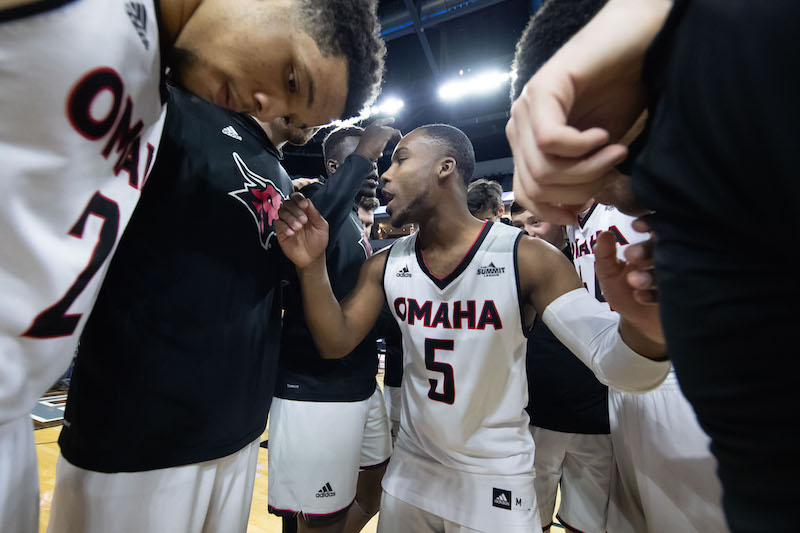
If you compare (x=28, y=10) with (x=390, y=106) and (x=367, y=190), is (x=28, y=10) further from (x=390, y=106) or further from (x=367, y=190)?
(x=390, y=106)

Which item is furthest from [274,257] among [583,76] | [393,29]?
[393,29]

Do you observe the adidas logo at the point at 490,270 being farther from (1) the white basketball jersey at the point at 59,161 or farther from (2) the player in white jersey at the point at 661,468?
(1) the white basketball jersey at the point at 59,161

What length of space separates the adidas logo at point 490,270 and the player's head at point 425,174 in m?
0.50

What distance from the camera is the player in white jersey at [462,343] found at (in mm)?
1470

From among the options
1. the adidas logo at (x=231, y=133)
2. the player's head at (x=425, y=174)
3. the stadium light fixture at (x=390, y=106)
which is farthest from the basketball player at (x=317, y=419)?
the stadium light fixture at (x=390, y=106)

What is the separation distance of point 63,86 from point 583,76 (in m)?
0.82

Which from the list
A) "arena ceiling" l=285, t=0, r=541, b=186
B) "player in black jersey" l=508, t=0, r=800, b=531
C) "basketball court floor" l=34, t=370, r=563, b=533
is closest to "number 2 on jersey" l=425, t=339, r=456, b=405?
"player in black jersey" l=508, t=0, r=800, b=531

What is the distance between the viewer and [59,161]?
27.0 inches

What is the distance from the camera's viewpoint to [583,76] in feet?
1.55

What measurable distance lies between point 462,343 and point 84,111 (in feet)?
4.59

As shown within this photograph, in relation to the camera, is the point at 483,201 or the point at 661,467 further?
the point at 483,201

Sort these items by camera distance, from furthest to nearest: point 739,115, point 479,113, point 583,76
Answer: point 479,113, point 583,76, point 739,115

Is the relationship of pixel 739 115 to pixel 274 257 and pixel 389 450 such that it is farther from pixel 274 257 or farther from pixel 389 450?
pixel 389 450

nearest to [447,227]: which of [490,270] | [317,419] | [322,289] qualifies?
[490,270]
